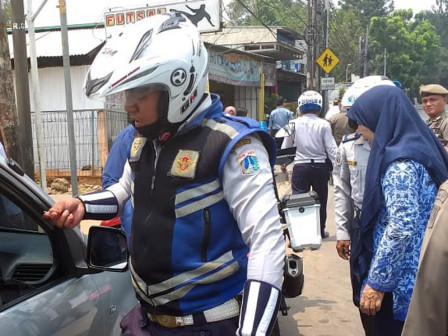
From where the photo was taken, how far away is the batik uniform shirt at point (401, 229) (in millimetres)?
2375

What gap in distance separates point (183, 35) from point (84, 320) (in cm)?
118

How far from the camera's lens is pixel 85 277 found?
220 cm

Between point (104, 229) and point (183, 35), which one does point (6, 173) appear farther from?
point (183, 35)

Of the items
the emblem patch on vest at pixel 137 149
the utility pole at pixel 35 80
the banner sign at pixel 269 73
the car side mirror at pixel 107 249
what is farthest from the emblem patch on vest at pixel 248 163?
the banner sign at pixel 269 73

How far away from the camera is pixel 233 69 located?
17.2 meters

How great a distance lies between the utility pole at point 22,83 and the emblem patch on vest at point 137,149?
14.2 feet

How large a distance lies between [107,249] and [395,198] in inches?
51.6

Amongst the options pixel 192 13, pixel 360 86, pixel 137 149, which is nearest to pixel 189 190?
pixel 137 149

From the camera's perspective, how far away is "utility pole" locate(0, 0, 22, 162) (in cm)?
510

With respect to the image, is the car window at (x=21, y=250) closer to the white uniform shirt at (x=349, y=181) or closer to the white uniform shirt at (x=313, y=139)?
the white uniform shirt at (x=349, y=181)

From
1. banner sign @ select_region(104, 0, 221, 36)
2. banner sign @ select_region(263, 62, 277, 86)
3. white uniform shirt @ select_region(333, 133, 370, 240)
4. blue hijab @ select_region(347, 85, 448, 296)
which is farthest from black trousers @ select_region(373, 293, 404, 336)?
banner sign @ select_region(263, 62, 277, 86)

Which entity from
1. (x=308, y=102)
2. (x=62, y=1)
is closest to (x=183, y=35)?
(x=62, y=1)

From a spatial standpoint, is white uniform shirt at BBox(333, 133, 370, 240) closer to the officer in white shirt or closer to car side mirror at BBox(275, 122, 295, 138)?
car side mirror at BBox(275, 122, 295, 138)

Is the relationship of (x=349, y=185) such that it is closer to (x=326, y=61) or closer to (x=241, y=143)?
(x=241, y=143)
